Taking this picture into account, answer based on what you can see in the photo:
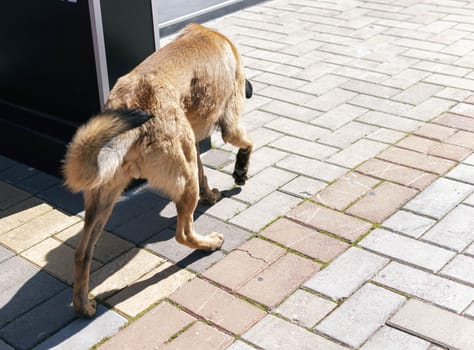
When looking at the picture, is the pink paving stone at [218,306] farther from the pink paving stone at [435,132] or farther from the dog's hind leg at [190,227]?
the pink paving stone at [435,132]

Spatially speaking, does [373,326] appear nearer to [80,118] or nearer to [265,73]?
[80,118]

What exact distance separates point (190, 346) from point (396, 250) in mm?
1660

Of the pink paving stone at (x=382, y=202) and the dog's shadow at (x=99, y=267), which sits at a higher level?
the pink paving stone at (x=382, y=202)

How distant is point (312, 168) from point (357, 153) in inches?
19.1

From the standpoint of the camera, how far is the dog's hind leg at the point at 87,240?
4.41 meters

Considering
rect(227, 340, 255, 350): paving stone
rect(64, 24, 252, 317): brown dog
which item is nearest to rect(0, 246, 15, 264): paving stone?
rect(64, 24, 252, 317): brown dog

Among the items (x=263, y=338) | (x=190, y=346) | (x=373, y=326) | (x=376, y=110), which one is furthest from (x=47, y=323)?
(x=376, y=110)

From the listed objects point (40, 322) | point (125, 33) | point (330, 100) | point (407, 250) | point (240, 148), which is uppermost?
point (125, 33)

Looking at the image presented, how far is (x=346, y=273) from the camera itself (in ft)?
15.6

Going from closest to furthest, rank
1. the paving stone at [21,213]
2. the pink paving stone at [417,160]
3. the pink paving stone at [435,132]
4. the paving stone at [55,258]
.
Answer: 1. the paving stone at [55,258]
2. the paving stone at [21,213]
3. the pink paving stone at [417,160]
4. the pink paving stone at [435,132]

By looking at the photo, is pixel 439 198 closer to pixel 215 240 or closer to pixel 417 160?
pixel 417 160

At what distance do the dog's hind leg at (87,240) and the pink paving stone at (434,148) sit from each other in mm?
3036

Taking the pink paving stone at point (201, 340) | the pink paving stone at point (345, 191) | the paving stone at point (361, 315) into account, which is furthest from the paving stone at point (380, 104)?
the pink paving stone at point (201, 340)

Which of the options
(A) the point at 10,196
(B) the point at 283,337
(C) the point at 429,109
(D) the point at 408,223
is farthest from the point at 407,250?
(A) the point at 10,196
